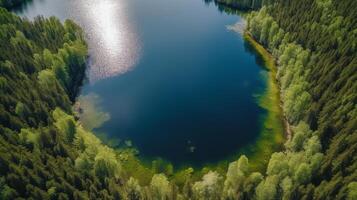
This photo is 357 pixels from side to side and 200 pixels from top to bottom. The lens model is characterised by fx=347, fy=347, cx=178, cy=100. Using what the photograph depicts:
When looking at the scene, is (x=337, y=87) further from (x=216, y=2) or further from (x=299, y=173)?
(x=216, y=2)

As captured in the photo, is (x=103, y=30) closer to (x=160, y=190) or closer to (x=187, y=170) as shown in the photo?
(x=187, y=170)

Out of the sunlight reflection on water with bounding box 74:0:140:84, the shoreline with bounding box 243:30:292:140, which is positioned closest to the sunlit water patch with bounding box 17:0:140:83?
the sunlight reflection on water with bounding box 74:0:140:84

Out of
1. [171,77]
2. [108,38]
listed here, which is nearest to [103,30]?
[108,38]

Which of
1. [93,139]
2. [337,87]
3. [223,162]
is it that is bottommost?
[223,162]

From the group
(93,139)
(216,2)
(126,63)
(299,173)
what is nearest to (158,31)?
(126,63)

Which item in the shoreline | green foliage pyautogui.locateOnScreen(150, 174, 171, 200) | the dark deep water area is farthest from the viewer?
the dark deep water area

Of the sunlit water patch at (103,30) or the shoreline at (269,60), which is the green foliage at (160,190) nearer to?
the shoreline at (269,60)

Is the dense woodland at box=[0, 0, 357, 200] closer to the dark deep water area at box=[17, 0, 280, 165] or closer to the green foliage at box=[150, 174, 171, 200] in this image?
the green foliage at box=[150, 174, 171, 200]
